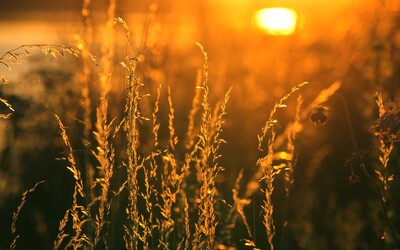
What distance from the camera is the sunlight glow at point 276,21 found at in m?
6.43

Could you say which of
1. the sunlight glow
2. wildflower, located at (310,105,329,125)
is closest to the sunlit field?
the sunlight glow

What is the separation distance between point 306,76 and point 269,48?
107cm

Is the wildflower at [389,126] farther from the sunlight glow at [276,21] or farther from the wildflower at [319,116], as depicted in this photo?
the sunlight glow at [276,21]

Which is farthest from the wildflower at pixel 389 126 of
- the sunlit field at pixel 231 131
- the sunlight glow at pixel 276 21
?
the sunlight glow at pixel 276 21

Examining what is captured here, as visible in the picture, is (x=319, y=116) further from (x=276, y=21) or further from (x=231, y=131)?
(x=276, y=21)

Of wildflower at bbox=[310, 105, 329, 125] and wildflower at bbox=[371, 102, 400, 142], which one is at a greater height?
wildflower at bbox=[310, 105, 329, 125]

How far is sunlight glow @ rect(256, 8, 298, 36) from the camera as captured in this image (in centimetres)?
643

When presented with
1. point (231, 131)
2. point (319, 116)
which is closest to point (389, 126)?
point (319, 116)

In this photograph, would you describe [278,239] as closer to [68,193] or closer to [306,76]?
[68,193]

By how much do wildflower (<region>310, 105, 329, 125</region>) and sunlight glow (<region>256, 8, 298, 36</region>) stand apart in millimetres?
2897

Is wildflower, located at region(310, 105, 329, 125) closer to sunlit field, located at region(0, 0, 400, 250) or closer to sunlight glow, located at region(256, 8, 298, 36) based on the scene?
sunlit field, located at region(0, 0, 400, 250)

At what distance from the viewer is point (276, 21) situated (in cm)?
709

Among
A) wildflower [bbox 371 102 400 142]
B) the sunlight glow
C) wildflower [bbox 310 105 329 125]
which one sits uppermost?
the sunlight glow

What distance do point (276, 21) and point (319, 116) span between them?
439 cm
